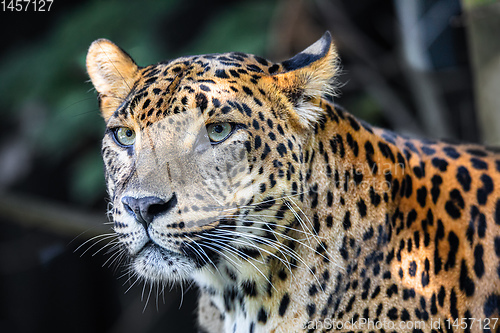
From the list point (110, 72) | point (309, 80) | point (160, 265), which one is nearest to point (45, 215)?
point (110, 72)

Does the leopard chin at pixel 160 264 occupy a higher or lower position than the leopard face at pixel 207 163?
lower

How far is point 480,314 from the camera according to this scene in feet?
13.2

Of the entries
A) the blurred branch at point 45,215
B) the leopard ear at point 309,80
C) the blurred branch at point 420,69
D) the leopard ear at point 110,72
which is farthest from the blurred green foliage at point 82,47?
the leopard ear at point 309,80

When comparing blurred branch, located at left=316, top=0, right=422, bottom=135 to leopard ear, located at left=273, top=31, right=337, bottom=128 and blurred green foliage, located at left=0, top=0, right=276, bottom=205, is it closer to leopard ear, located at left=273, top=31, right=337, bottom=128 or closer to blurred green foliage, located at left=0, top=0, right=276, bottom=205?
blurred green foliage, located at left=0, top=0, right=276, bottom=205

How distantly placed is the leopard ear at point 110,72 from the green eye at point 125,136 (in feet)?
1.00

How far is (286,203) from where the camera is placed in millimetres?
3711

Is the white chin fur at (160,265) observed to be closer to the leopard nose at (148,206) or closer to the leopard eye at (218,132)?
the leopard nose at (148,206)

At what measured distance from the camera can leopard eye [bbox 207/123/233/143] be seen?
360cm

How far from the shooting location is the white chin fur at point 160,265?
143 inches

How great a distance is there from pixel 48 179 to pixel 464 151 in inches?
397

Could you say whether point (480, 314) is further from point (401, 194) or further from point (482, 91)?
point (482, 91)

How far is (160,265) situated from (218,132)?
934 millimetres

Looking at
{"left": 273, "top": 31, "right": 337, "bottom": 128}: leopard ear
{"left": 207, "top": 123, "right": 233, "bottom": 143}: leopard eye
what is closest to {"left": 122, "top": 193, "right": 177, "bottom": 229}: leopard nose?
{"left": 207, "top": 123, "right": 233, "bottom": 143}: leopard eye

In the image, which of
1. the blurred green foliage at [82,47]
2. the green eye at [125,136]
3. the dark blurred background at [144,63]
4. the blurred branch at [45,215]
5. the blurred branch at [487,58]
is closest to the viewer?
the green eye at [125,136]
